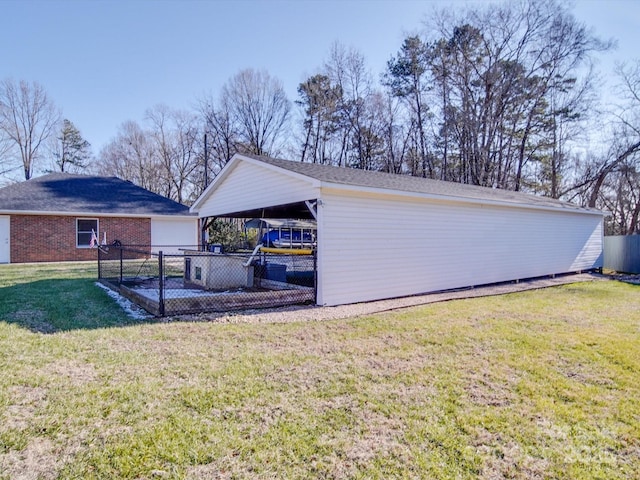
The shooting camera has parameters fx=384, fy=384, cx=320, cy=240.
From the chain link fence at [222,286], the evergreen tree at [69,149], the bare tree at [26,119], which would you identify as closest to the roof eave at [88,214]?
the chain link fence at [222,286]

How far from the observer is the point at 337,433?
2.59 metres

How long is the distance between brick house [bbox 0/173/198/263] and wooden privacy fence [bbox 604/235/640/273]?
18308 millimetres

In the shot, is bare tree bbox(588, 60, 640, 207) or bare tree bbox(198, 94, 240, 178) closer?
bare tree bbox(588, 60, 640, 207)

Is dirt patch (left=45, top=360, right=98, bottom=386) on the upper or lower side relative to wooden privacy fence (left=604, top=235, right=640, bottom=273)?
lower

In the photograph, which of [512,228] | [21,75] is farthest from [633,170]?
[21,75]

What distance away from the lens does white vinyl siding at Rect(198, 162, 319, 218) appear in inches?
313

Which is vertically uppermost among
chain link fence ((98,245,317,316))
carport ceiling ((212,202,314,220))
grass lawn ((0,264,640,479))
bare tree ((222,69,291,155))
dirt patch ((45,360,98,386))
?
bare tree ((222,69,291,155))

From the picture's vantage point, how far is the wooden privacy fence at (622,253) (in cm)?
1545

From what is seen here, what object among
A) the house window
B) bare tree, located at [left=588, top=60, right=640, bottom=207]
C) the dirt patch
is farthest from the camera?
bare tree, located at [left=588, top=60, right=640, bottom=207]

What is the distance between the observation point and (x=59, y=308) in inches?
255

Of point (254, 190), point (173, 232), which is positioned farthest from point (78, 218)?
point (254, 190)

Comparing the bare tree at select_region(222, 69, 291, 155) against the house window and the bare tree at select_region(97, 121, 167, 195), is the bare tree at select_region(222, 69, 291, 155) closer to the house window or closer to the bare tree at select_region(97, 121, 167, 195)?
the bare tree at select_region(97, 121, 167, 195)

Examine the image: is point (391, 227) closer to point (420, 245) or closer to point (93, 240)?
point (420, 245)

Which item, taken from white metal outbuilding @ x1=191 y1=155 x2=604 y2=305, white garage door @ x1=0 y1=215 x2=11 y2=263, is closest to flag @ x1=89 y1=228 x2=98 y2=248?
white garage door @ x1=0 y1=215 x2=11 y2=263
